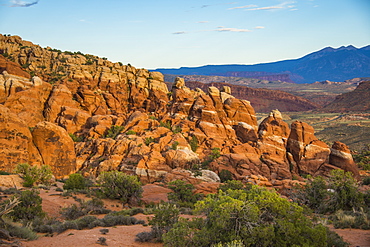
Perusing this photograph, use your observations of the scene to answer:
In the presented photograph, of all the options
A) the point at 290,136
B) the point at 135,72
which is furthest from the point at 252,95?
the point at 290,136

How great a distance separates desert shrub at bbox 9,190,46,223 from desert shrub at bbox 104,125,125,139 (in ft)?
80.9

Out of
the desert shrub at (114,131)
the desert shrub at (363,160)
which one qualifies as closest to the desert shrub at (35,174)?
the desert shrub at (114,131)

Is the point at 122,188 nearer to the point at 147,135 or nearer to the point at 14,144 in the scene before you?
the point at 147,135

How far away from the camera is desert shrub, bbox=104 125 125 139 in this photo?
141 feet

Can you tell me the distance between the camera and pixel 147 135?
4078cm

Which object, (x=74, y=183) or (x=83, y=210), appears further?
(x=74, y=183)

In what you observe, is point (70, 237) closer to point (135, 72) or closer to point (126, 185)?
point (126, 185)

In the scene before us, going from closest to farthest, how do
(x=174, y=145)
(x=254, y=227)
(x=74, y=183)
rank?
(x=254, y=227) < (x=74, y=183) < (x=174, y=145)

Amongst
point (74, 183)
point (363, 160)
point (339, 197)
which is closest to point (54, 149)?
point (74, 183)

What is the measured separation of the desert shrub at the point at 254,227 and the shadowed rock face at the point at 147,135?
18769mm

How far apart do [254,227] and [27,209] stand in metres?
13.8

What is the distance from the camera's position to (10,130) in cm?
3434

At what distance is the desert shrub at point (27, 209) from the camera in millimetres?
16953

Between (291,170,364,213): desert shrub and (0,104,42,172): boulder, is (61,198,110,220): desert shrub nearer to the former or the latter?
(291,170,364,213): desert shrub
